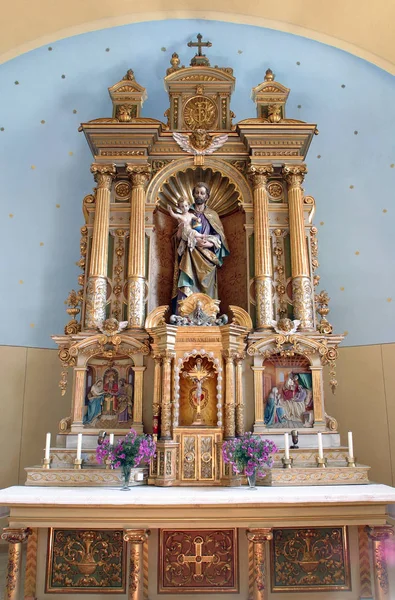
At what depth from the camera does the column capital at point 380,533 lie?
5.47 metres

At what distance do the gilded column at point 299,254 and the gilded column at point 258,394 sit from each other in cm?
95

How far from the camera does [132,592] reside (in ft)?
17.3

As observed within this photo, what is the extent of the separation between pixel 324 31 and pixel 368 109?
177 centimetres

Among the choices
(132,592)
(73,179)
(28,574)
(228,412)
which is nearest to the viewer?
(132,592)

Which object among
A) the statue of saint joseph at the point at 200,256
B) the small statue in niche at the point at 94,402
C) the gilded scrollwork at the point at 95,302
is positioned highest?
the statue of saint joseph at the point at 200,256

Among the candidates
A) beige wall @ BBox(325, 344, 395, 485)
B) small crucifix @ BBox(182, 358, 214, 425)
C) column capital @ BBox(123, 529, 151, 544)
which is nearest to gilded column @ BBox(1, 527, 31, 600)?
column capital @ BBox(123, 529, 151, 544)

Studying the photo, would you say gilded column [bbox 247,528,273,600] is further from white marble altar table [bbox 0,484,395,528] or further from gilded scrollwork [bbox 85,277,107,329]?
gilded scrollwork [bbox 85,277,107,329]

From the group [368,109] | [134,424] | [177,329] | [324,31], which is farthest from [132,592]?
[324,31]

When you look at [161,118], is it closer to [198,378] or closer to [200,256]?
[200,256]

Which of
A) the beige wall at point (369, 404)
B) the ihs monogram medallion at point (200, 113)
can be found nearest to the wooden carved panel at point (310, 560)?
the beige wall at point (369, 404)

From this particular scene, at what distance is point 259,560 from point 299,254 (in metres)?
4.50

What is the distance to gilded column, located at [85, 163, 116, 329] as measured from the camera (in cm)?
807

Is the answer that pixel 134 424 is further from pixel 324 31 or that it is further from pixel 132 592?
pixel 324 31

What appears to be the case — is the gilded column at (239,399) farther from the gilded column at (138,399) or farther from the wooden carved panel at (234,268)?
the wooden carved panel at (234,268)
